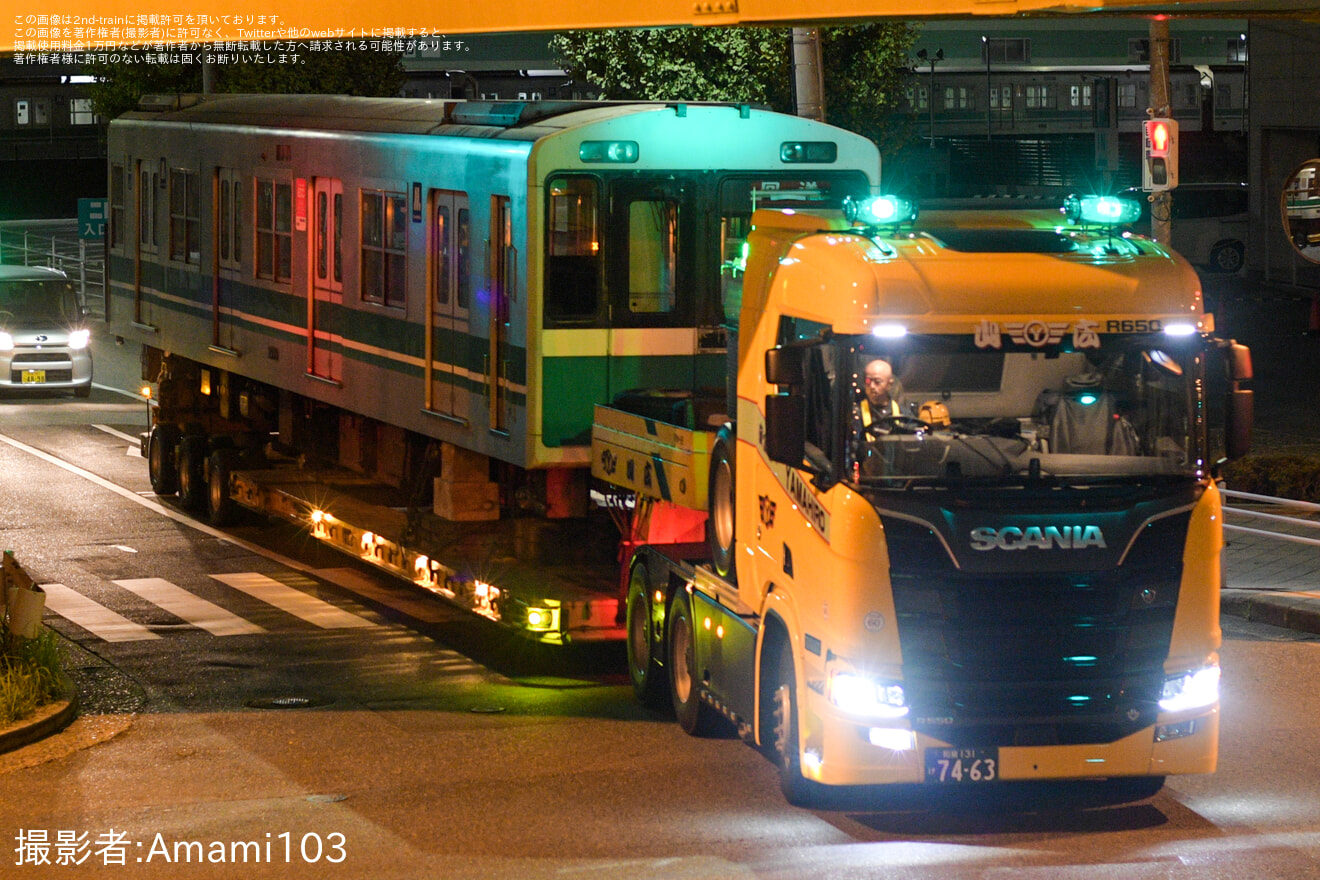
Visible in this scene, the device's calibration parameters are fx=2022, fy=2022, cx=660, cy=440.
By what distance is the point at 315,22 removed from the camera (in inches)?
492

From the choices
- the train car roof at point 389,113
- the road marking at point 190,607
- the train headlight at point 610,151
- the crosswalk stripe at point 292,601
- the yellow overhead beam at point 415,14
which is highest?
the yellow overhead beam at point 415,14

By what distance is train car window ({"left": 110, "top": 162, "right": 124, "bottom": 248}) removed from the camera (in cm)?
2398

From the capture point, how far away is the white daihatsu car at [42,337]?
1221 inches

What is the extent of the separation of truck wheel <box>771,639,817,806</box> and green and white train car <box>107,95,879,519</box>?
2.99 meters

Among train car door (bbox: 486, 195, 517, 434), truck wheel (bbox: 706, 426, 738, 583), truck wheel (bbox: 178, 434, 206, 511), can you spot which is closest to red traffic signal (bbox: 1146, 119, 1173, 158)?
train car door (bbox: 486, 195, 517, 434)

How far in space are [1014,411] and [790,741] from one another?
2.00 m

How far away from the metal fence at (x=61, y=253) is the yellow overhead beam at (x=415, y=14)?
2597 centimetres

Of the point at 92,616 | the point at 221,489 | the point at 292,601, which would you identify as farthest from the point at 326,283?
the point at 92,616

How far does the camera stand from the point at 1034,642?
9.41 meters

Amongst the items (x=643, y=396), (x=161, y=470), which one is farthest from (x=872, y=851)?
(x=161, y=470)

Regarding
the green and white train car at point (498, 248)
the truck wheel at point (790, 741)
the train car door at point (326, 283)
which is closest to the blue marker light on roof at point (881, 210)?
the green and white train car at point (498, 248)

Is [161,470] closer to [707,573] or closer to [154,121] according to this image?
[154,121]

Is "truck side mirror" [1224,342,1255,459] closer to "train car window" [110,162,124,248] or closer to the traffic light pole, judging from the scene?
the traffic light pole

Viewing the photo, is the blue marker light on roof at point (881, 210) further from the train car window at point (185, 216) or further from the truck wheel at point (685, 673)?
the train car window at point (185, 216)
